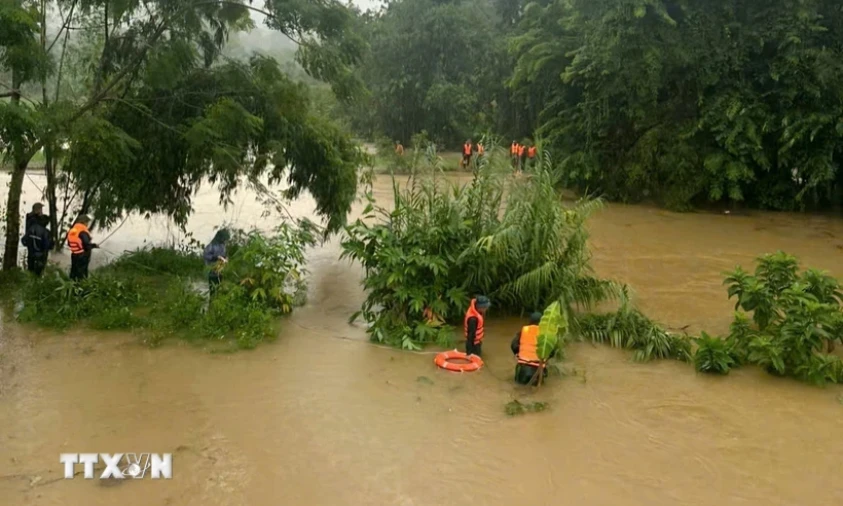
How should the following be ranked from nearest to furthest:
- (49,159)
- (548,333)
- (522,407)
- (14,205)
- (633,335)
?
(522,407), (548,333), (633,335), (49,159), (14,205)

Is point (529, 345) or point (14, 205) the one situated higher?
point (14, 205)

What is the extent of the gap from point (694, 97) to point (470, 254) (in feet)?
43.2

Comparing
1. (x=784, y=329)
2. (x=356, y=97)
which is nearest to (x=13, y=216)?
(x=356, y=97)

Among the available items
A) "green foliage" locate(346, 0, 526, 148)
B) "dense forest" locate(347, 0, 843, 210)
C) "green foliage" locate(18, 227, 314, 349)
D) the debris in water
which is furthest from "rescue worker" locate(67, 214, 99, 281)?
"green foliage" locate(346, 0, 526, 148)

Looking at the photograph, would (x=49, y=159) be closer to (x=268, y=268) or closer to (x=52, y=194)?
(x=52, y=194)

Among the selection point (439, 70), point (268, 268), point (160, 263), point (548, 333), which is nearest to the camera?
point (548, 333)

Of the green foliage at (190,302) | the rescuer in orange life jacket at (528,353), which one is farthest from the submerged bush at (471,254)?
the rescuer in orange life jacket at (528,353)

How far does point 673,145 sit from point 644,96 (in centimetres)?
160

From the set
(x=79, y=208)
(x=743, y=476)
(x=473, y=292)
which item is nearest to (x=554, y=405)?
(x=743, y=476)

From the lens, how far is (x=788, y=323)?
847cm

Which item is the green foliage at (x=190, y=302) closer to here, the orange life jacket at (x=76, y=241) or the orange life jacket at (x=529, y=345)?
the orange life jacket at (x=76, y=241)

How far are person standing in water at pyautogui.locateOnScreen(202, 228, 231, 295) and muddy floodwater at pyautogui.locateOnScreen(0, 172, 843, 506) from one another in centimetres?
118

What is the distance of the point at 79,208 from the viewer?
13.3 metres

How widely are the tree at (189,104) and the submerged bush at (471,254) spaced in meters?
2.44
